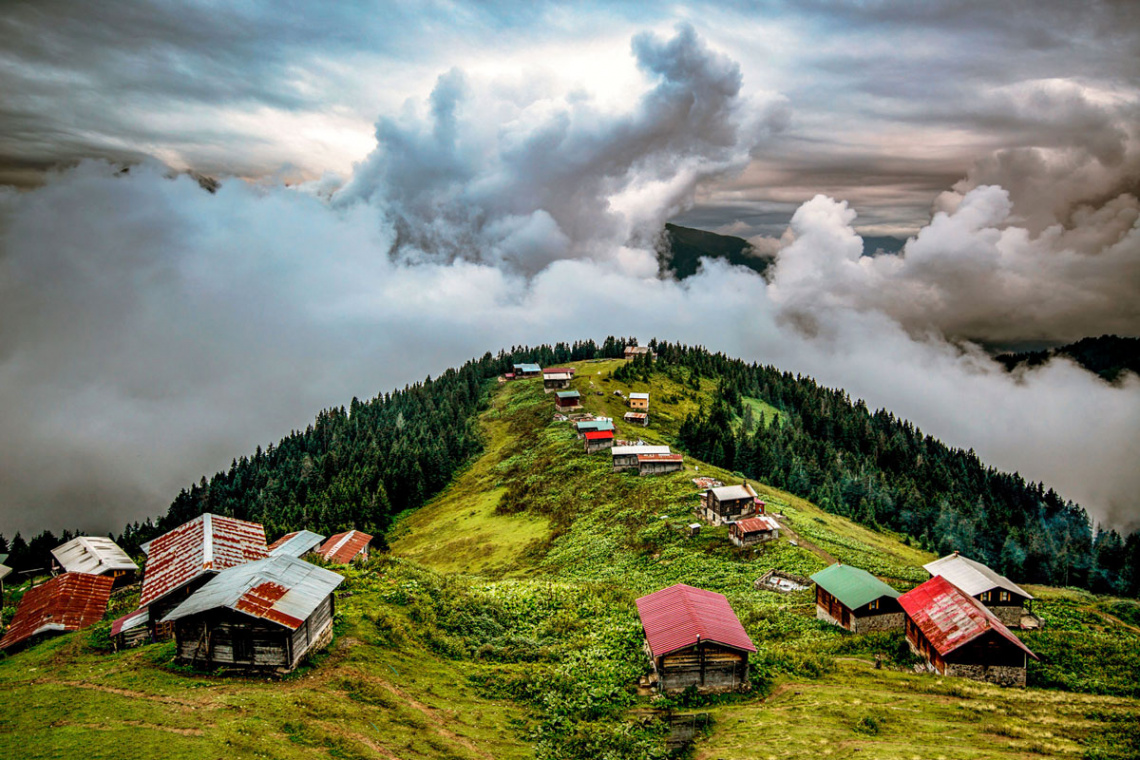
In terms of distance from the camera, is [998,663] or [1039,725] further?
[998,663]

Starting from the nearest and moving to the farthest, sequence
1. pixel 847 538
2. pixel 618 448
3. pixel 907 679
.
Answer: pixel 907 679 < pixel 847 538 < pixel 618 448

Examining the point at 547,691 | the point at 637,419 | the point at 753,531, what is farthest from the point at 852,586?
the point at 637,419

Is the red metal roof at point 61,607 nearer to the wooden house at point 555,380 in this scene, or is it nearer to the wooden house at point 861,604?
the wooden house at point 861,604

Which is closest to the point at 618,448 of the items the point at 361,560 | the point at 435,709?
the point at 361,560

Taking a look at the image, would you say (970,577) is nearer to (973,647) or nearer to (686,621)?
(973,647)

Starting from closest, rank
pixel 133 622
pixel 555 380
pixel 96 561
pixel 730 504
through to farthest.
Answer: pixel 133 622 → pixel 96 561 → pixel 730 504 → pixel 555 380

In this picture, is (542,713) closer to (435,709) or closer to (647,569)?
(435,709)
